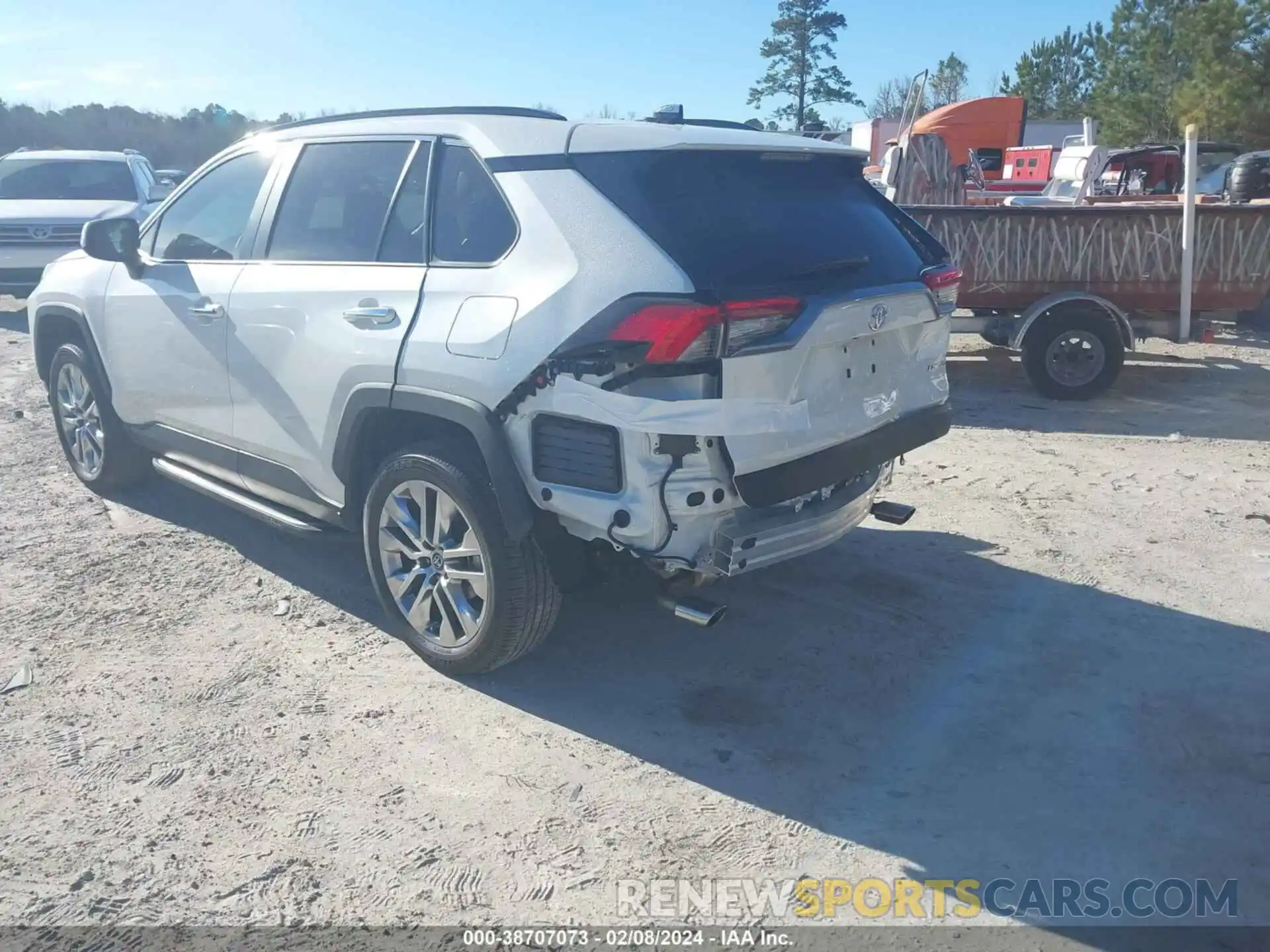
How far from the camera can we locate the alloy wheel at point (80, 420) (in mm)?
5957

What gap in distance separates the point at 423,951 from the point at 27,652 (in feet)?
8.24

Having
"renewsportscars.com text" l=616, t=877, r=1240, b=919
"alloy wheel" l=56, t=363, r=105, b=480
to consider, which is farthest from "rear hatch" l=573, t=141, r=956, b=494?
"alloy wheel" l=56, t=363, r=105, b=480

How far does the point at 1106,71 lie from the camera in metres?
42.9

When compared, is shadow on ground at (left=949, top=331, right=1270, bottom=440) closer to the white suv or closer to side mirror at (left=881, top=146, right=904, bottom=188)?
side mirror at (left=881, top=146, right=904, bottom=188)

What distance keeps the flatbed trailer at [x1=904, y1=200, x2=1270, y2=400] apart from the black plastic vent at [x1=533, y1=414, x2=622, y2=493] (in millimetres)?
5786

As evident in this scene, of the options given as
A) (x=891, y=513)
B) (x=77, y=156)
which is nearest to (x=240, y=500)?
(x=891, y=513)

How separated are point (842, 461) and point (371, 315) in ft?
5.82

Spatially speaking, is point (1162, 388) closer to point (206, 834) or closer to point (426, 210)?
point (426, 210)

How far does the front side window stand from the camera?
4812 mm

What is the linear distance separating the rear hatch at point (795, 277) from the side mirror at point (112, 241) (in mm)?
2828

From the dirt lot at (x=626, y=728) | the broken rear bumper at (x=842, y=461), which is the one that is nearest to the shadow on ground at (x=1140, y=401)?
the dirt lot at (x=626, y=728)

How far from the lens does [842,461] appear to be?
12.3ft

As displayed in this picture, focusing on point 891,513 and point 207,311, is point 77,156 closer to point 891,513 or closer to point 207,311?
point 207,311

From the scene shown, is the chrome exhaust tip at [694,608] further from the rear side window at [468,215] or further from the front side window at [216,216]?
the front side window at [216,216]
